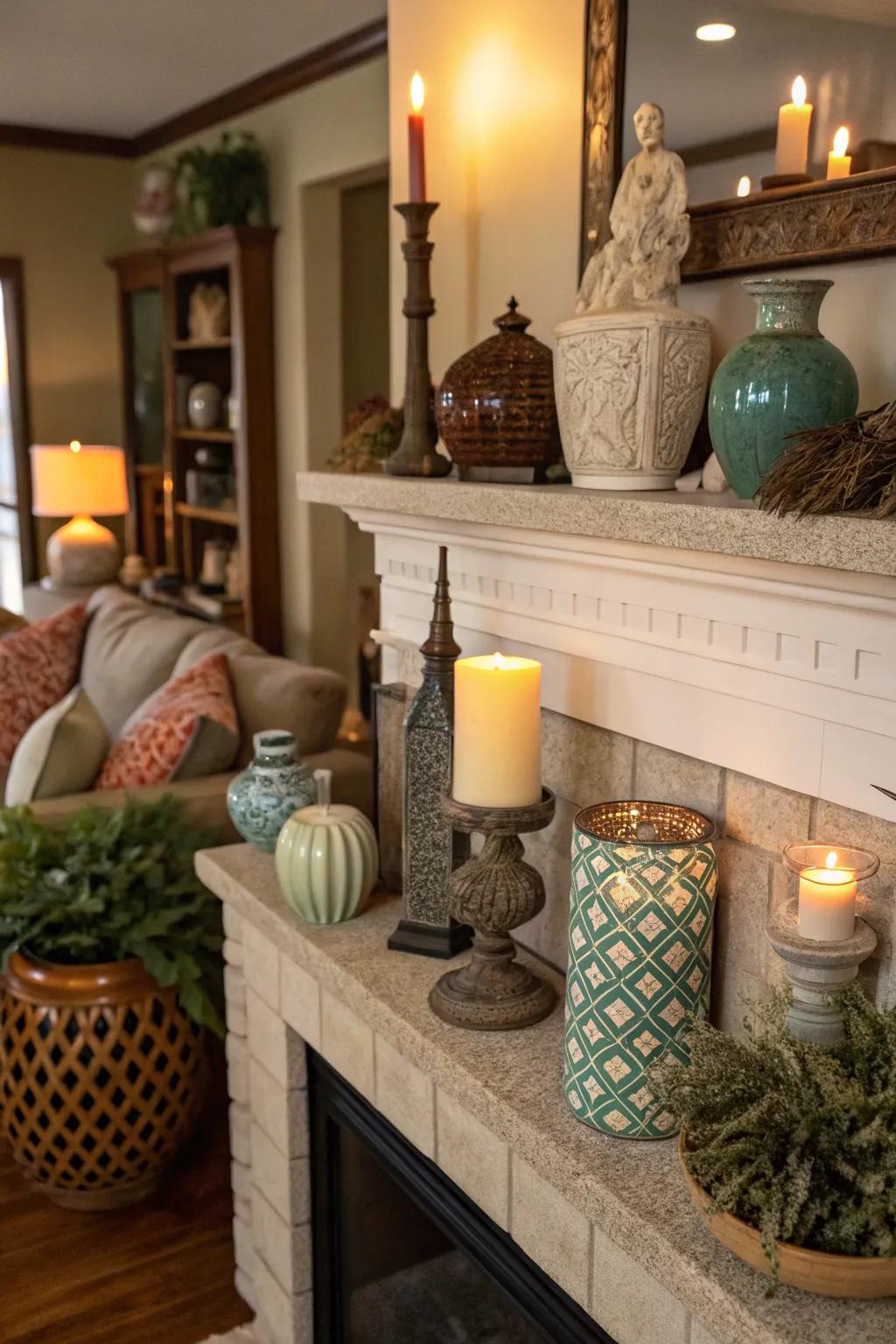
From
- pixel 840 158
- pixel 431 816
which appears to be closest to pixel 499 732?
pixel 431 816

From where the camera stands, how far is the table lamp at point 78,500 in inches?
193

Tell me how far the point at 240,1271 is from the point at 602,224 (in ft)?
5.75

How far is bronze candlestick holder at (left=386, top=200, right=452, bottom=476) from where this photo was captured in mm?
1600

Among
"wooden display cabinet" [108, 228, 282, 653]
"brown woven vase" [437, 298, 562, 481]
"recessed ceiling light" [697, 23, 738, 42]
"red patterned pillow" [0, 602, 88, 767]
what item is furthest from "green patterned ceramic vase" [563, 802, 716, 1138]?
"wooden display cabinet" [108, 228, 282, 653]

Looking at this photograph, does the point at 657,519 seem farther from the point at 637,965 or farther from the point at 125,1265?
the point at 125,1265

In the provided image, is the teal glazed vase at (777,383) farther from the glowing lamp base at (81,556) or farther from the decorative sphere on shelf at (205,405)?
the glowing lamp base at (81,556)

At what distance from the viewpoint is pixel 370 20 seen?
3.47 metres

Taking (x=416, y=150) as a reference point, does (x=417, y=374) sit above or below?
below

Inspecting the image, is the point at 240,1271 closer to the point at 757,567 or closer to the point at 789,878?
the point at 789,878

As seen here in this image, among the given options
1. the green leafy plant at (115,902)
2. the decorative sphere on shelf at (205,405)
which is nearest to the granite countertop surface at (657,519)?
the green leafy plant at (115,902)

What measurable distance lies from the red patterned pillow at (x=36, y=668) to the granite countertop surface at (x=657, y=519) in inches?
89.7

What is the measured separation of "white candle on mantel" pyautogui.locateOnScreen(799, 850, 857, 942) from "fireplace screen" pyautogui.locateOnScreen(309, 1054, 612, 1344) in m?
0.48

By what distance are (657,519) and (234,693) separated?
1.92m

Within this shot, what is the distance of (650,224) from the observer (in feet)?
4.30
